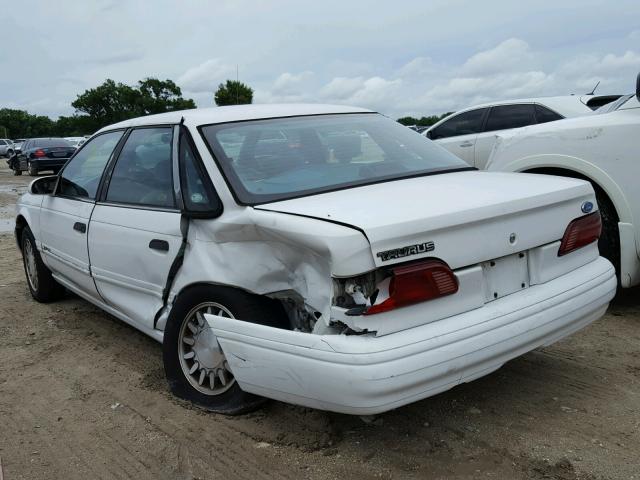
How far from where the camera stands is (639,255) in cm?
413

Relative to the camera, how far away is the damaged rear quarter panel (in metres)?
2.38

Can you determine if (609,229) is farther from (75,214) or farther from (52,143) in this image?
(52,143)

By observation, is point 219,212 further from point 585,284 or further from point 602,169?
point 602,169

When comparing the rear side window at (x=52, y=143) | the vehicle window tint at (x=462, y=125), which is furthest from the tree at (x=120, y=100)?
the vehicle window tint at (x=462, y=125)

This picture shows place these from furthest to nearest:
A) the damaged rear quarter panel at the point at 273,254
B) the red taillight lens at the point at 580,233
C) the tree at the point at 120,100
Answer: the tree at the point at 120,100 → the red taillight lens at the point at 580,233 → the damaged rear quarter panel at the point at 273,254

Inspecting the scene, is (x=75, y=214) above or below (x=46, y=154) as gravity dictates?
above

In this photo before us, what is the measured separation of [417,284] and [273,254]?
0.68 metres

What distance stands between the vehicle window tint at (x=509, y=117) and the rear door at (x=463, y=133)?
7.8 inches

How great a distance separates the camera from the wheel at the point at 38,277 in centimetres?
539

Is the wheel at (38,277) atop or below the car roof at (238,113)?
below

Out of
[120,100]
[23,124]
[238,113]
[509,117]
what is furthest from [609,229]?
[23,124]

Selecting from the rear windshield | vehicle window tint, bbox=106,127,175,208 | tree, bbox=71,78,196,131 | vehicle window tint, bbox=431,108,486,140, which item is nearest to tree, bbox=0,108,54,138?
tree, bbox=71,78,196,131

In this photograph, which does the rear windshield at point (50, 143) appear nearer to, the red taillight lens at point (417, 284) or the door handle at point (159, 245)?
the door handle at point (159, 245)

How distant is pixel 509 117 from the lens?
8930 millimetres
